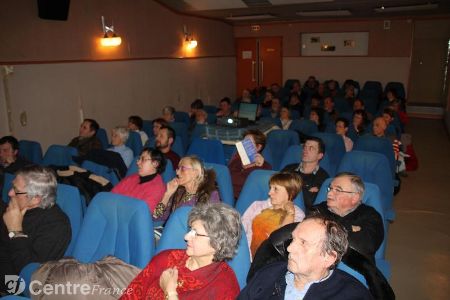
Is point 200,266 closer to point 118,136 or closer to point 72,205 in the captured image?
point 72,205

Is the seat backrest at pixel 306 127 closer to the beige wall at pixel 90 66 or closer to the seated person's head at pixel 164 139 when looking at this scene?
the seated person's head at pixel 164 139

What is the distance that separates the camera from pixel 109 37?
6.62 meters

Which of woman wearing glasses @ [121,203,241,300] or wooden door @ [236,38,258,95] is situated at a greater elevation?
wooden door @ [236,38,258,95]

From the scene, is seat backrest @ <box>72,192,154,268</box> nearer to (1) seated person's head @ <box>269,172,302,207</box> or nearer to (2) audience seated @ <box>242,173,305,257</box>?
(2) audience seated @ <box>242,173,305,257</box>

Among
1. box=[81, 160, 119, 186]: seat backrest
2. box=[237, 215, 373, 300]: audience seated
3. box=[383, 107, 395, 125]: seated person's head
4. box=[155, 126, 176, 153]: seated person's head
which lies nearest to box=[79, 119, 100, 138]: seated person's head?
box=[155, 126, 176, 153]: seated person's head

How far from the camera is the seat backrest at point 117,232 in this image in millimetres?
2311

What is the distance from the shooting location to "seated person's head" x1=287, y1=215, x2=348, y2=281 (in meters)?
1.67

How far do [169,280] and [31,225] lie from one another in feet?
3.80

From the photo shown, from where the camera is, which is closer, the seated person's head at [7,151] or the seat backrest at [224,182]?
the seat backrest at [224,182]

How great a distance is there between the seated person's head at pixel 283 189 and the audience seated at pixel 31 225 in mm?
1281

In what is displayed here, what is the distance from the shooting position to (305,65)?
11.9 meters

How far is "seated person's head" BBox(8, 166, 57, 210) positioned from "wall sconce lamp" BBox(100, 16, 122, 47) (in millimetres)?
4470

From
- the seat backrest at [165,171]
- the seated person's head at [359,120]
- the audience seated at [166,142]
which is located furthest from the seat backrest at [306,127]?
the seat backrest at [165,171]

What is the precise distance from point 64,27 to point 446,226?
18.4ft
